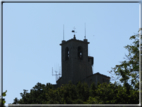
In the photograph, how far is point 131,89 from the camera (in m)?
23.6

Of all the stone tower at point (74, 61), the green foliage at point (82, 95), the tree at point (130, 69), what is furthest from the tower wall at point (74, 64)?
the tree at point (130, 69)

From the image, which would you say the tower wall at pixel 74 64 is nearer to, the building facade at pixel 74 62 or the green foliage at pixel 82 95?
the building facade at pixel 74 62

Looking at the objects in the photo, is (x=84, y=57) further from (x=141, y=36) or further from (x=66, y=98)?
(x=141, y=36)

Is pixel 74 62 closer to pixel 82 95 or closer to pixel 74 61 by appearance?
pixel 74 61

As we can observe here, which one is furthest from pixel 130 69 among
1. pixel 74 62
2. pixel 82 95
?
pixel 74 62

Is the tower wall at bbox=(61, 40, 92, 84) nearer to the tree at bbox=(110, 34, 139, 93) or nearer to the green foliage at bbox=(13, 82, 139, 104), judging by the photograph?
the green foliage at bbox=(13, 82, 139, 104)

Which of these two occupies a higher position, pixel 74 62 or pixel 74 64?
pixel 74 62

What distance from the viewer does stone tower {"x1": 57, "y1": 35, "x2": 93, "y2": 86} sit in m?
52.9

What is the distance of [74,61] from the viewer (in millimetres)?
53188

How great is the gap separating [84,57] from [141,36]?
32.2m

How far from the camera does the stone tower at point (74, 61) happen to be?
5288 centimetres

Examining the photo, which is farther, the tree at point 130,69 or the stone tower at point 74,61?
the stone tower at point 74,61

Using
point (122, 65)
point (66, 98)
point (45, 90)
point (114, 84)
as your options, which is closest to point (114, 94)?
point (114, 84)

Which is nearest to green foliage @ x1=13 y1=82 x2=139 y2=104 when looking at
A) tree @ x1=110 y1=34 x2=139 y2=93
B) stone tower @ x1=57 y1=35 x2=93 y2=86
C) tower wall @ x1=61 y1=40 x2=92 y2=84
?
tree @ x1=110 y1=34 x2=139 y2=93
